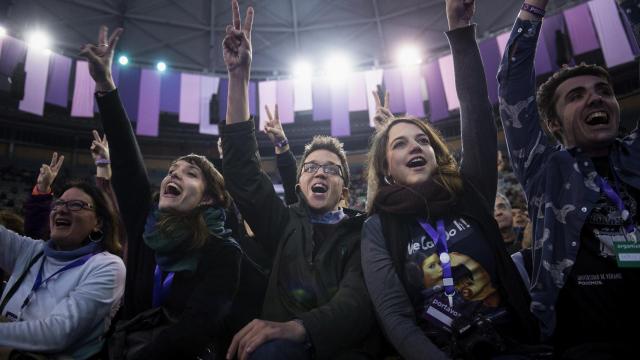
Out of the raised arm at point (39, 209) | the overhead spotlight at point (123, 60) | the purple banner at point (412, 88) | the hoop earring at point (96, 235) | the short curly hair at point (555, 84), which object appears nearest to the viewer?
the short curly hair at point (555, 84)

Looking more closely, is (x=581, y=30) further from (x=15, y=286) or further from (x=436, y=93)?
(x=15, y=286)

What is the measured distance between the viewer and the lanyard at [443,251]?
160cm

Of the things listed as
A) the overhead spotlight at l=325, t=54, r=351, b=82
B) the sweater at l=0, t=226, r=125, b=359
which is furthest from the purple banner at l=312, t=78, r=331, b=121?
the sweater at l=0, t=226, r=125, b=359

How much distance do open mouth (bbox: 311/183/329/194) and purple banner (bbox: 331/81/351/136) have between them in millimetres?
9861

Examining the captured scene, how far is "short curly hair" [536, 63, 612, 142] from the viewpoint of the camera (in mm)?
1880

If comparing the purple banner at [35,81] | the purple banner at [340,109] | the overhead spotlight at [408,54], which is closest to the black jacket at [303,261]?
the purple banner at [340,109]

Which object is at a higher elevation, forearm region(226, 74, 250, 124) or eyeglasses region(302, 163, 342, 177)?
forearm region(226, 74, 250, 124)

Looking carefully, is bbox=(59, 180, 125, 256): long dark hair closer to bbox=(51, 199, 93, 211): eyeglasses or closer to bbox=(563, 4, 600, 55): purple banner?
bbox=(51, 199, 93, 211): eyeglasses

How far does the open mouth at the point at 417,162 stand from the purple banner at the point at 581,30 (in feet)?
34.3

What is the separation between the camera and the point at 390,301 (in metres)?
1.65

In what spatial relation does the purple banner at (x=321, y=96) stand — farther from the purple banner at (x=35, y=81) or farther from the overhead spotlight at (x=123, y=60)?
the purple banner at (x=35, y=81)

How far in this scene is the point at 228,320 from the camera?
86.4 inches

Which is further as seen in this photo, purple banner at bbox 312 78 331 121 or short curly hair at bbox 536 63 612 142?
purple banner at bbox 312 78 331 121

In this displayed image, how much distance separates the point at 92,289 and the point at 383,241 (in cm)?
181
